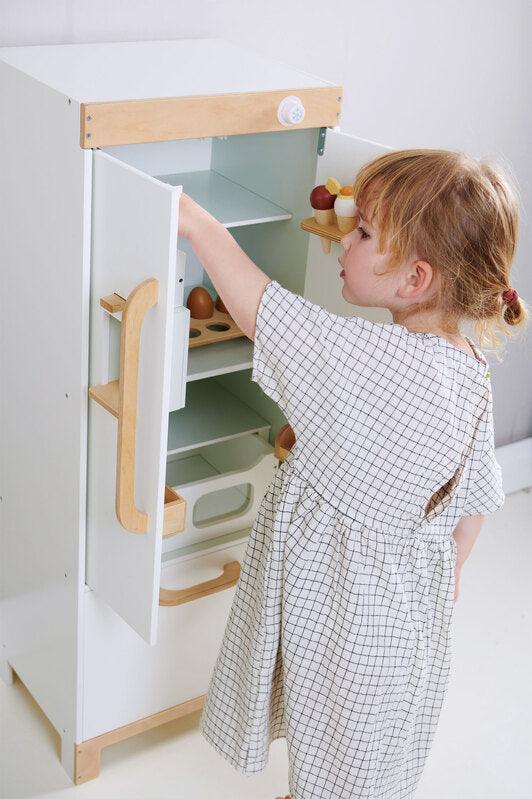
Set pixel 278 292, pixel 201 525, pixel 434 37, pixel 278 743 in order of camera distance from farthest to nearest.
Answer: pixel 434 37
pixel 278 743
pixel 201 525
pixel 278 292

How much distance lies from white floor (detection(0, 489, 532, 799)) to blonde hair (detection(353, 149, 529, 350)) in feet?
3.14

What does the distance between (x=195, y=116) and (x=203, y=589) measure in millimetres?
775

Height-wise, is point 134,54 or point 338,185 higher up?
point 134,54

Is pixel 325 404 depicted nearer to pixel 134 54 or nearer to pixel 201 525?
pixel 201 525

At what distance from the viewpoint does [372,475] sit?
4.32 ft

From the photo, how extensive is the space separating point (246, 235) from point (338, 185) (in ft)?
1.11

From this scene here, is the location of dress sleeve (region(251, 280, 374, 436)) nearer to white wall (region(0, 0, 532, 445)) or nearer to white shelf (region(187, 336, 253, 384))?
white shelf (region(187, 336, 253, 384))

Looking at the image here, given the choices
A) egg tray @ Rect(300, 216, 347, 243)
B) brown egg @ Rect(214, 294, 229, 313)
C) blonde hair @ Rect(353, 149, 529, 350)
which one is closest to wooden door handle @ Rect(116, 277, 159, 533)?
blonde hair @ Rect(353, 149, 529, 350)

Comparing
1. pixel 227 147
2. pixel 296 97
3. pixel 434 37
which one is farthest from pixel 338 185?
pixel 434 37

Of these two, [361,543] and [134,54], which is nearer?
[361,543]

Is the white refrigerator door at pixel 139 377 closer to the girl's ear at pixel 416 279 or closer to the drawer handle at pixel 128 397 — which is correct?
the drawer handle at pixel 128 397

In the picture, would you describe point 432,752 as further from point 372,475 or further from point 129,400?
point 129,400

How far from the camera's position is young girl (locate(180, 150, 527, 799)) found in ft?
4.09

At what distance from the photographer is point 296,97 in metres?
1.45
